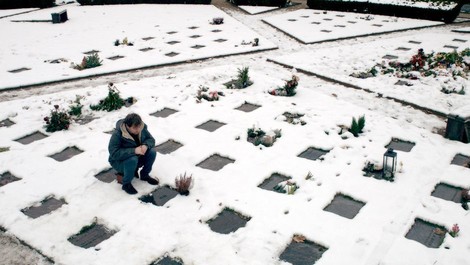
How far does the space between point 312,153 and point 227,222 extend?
6.35 feet

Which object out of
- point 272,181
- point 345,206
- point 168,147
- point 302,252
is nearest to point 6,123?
point 168,147

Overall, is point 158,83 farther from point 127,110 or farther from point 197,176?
point 197,176

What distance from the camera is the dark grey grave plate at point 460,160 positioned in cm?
512

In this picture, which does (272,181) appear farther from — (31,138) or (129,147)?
(31,138)

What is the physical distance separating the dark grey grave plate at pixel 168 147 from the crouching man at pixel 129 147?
0.91 m

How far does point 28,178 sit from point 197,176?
221 centimetres

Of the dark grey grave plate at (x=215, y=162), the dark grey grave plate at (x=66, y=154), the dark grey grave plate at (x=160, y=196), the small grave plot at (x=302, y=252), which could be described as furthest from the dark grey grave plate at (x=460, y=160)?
the dark grey grave plate at (x=66, y=154)

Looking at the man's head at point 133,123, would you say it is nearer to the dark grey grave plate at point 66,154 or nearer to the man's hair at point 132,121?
the man's hair at point 132,121

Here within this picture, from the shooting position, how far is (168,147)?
19.0ft

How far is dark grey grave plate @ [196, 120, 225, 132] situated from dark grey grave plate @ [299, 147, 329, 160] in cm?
158

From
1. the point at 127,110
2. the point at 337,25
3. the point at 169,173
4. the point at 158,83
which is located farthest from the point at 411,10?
the point at 169,173

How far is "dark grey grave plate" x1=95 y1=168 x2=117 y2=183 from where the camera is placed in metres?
4.99

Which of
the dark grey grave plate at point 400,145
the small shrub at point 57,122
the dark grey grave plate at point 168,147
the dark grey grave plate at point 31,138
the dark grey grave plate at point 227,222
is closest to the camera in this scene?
the dark grey grave plate at point 227,222

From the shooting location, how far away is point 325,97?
7.45 meters
